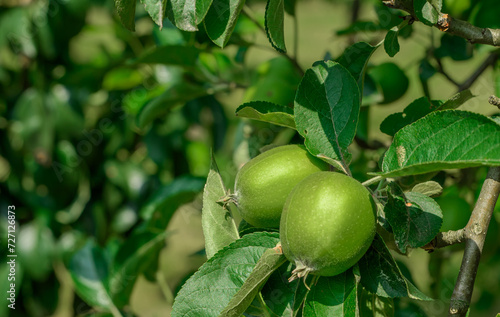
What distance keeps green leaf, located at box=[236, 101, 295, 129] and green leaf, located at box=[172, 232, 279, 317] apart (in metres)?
0.14

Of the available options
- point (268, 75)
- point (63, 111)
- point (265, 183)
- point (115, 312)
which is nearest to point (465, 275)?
point (265, 183)

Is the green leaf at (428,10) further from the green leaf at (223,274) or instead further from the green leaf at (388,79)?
the green leaf at (388,79)

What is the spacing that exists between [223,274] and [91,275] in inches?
27.9

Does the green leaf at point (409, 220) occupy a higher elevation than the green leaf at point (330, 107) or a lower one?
lower

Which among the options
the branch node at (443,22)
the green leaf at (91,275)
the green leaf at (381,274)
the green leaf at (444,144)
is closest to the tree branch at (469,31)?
the branch node at (443,22)

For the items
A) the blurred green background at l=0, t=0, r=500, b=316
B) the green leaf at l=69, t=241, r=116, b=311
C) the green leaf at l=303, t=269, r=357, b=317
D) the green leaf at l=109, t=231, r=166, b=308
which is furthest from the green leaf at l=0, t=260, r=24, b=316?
the green leaf at l=303, t=269, r=357, b=317

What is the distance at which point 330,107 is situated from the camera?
23.4 inches

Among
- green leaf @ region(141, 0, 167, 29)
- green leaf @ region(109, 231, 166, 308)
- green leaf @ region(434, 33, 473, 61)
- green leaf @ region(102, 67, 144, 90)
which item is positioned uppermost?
green leaf @ region(141, 0, 167, 29)

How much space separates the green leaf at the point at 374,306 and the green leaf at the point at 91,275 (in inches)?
25.6

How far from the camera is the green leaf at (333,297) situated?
1.72 ft

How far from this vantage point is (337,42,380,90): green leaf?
2.09ft

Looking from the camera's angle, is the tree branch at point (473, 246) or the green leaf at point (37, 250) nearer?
the tree branch at point (473, 246)

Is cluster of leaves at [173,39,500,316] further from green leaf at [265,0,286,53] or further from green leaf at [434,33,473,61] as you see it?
green leaf at [434,33,473,61]

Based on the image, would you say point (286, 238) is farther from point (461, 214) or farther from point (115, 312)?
point (115, 312)
